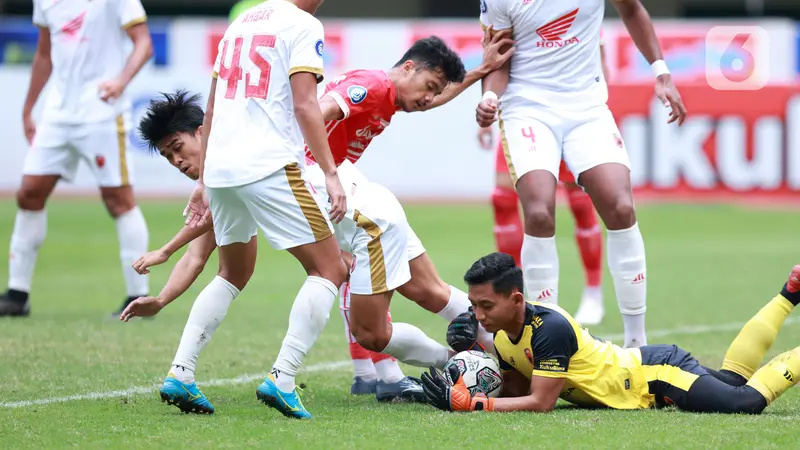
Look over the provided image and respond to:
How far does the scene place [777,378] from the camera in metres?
4.92

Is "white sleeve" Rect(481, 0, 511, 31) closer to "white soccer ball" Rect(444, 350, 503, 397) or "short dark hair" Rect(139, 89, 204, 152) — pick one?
"short dark hair" Rect(139, 89, 204, 152)

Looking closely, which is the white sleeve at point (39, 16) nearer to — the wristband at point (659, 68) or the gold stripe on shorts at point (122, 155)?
the gold stripe on shorts at point (122, 155)

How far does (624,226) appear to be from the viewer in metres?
A: 6.03

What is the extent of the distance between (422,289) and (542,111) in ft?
4.23

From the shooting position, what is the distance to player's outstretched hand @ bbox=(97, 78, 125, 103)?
8.20 m

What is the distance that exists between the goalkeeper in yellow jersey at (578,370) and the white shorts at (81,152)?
408 centimetres

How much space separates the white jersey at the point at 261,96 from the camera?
470 cm

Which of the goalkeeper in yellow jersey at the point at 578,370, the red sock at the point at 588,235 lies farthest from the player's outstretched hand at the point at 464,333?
the red sock at the point at 588,235

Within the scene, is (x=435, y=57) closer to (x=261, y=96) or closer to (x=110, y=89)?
(x=261, y=96)

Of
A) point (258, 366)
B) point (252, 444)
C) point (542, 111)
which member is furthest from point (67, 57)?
point (252, 444)

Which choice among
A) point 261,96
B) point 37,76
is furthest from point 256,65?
point 37,76

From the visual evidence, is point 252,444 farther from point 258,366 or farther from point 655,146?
point 655,146

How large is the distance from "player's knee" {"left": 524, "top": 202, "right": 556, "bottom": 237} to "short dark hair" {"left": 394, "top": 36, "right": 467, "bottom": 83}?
82cm

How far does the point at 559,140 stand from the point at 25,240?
4204 mm
